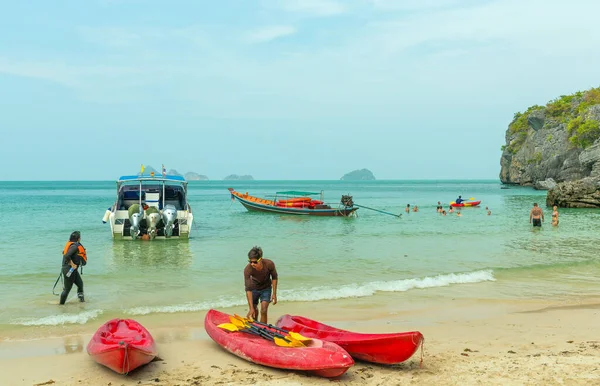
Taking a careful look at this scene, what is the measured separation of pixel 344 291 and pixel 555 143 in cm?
7256

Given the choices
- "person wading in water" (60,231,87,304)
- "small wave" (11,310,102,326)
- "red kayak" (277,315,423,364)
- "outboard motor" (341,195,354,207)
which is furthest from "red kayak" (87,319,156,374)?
"outboard motor" (341,195,354,207)

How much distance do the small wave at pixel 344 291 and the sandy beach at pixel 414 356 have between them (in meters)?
0.63

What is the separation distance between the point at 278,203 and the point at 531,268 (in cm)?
2458

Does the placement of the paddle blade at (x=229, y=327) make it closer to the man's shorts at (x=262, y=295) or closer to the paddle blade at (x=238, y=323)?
the paddle blade at (x=238, y=323)

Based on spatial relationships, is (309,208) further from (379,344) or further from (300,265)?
(379,344)

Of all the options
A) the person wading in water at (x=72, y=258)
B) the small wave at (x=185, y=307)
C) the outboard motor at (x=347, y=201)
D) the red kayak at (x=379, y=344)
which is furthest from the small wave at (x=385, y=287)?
the outboard motor at (x=347, y=201)

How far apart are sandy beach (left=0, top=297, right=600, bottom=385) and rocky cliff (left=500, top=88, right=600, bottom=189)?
45.7m

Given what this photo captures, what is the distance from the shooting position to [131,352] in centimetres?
741

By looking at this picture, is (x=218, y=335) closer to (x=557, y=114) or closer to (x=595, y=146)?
(x=595, y=146)

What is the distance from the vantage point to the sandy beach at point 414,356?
7.31 metres

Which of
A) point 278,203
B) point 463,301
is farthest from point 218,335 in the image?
point 278,203

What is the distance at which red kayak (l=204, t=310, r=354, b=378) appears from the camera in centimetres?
716

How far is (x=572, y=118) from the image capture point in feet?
249

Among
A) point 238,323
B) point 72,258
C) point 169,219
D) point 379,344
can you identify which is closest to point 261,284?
→ point 238,323
